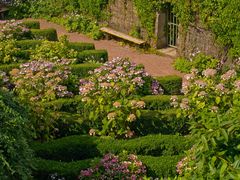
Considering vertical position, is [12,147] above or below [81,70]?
above

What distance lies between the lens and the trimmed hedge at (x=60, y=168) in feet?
26.5

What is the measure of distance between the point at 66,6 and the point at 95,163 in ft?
51.1

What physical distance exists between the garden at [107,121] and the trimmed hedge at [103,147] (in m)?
0.02

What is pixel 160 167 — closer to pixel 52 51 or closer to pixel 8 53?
pixel 52 51

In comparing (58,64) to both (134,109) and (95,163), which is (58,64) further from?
(95,163)

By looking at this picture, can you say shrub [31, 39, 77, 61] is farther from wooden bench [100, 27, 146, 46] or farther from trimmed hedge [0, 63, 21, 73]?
wooden bench [100, 27, 146, 46]

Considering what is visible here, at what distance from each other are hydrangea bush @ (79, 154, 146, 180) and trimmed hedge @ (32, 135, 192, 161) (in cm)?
58

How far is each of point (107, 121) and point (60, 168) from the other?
1.53 m

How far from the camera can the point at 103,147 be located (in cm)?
870

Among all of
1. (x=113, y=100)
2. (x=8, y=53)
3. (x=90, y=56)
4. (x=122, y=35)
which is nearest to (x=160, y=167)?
(x=113, y=100)

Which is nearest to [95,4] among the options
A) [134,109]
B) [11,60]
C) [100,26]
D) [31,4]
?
[100,26]

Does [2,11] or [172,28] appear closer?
[172,28]

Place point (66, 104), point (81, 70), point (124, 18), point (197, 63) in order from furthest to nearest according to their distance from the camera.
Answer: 1. point (124, 18)
2. point (197, 63)
3. point (81, 70)
4. point (66, 104)

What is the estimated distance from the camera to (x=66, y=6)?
74.5 ft
